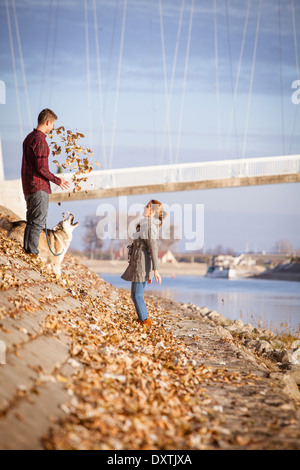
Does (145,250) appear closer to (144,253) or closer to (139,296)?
(144,253)

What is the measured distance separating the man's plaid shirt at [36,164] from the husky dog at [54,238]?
44.0 inches

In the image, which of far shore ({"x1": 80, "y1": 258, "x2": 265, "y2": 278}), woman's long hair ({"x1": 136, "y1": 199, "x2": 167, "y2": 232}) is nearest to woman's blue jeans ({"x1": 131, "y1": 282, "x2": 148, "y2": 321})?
woman's long hair ({"x1": 136, "y1": 199, "x2": 167, "y2": 232})

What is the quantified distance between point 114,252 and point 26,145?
63353 mm

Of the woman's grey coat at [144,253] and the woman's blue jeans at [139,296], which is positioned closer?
the woman's grey coat at [144,253]

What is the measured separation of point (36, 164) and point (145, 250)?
227 cm

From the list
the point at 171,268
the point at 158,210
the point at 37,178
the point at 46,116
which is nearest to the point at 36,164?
the point at 37,178

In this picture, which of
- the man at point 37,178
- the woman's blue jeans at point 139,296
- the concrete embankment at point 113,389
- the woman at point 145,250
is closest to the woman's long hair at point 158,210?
the woman at point 145,250

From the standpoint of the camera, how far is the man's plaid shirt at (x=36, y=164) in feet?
27.7

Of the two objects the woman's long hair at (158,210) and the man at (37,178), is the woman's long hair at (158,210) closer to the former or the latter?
the woman's long hair at (158,210)

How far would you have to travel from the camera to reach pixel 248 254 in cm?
12381

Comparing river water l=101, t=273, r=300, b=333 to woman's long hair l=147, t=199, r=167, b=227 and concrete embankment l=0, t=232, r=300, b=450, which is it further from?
concrete embankment l=0, t=232, r=300, b=450

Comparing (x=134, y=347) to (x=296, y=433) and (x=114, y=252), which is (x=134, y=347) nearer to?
(x=296, y=433)

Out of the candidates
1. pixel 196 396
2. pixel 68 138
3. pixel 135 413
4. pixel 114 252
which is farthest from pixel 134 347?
pixel 114 252

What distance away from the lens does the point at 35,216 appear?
8.71 meters
